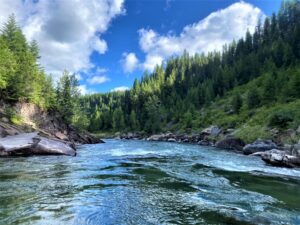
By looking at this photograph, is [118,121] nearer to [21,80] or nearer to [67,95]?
[67,95]

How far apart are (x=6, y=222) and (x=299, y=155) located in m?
22.0

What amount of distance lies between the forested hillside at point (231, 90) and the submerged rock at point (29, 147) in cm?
2989

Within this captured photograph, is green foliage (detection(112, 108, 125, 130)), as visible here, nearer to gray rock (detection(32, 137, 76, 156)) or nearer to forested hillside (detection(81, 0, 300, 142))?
forested hillside (detection(81, 0, 300, 142))

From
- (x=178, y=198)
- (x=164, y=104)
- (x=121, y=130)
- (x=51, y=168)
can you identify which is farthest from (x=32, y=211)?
(x=164, y=104)

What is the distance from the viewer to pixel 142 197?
11383mm

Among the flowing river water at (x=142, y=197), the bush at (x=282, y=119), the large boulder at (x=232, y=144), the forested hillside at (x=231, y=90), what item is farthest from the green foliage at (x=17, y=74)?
the bush at (x=282, y=119)

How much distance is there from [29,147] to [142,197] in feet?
53.7

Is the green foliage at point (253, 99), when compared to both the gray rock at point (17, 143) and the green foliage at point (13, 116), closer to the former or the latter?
the green foliage at point (13, 116)

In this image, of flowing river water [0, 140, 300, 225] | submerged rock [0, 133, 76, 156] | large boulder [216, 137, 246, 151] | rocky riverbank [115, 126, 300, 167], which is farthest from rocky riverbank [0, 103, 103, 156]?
large boulder [216, 137, 246, 151]

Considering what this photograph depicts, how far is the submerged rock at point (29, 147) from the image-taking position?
23562 millimetres

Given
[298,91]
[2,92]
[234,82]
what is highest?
[234,82]

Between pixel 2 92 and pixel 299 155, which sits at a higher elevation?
pixel 2 92

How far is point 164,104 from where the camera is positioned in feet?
452

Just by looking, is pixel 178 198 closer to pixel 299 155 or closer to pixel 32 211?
pixel 32 211
